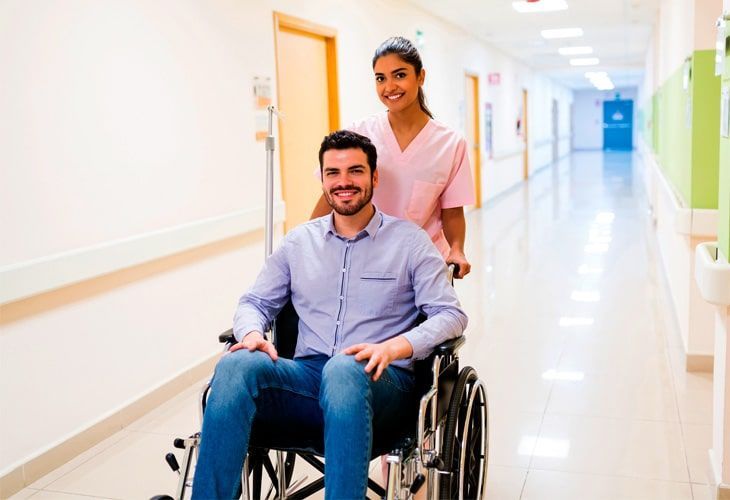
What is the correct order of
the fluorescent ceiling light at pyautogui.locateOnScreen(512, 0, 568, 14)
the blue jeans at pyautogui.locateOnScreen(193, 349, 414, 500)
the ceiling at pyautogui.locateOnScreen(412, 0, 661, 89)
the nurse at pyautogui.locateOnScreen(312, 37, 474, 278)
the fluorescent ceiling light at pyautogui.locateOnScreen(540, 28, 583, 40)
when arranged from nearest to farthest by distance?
the blue jeans at pyautogui.locateOnScreen(193, 349, 414, 500)
the nurse at pyautogui.locateOnScreen(312, 37, 474, 278)
the fluorescent ceiling light at pyautogui.locateOnScreen(512, 0, 568, 14)
the ceiling at pyautogui.locateOnScreen(412, 0, 661, 89)
the fluorescent ceiling light at pyautogui.locateOnScreen(540, 28, 583, 40)

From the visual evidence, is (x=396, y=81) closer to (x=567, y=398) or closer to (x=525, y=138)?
(x=567, y=398)

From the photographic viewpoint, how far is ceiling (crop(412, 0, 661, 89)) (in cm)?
877

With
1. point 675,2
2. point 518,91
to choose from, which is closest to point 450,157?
point 675,2

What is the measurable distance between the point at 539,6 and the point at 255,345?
7.59 metres

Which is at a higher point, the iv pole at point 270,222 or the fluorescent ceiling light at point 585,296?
the iv pole at point 270,222

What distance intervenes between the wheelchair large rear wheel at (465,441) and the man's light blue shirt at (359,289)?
0.17 meters

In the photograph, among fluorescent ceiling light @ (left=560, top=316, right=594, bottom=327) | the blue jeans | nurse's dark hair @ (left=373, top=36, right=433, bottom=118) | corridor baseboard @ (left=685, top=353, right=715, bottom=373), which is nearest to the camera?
the blue jeans

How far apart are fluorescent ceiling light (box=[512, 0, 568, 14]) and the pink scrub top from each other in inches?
255

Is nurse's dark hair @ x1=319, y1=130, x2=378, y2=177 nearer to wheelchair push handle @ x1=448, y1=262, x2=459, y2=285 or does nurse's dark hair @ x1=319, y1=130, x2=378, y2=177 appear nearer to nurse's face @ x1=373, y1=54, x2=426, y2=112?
nurse's face @ x1=373, y1=54, x2=426, y2=112

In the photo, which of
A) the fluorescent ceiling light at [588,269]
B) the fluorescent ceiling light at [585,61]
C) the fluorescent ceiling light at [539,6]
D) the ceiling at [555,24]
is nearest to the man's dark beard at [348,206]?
the fluorescent ceiling light at [588,269]

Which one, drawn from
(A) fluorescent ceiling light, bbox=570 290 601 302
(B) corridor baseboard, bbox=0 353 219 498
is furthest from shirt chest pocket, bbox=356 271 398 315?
(A) fluorescent ceiling light, bbox=570 290 601 302

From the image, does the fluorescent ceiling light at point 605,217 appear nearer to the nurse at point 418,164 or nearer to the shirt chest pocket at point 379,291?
the nurse at point 418,164

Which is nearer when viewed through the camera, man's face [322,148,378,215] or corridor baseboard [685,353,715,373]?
man's face [322,148,378,215]

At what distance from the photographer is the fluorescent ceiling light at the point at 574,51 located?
1400cm
